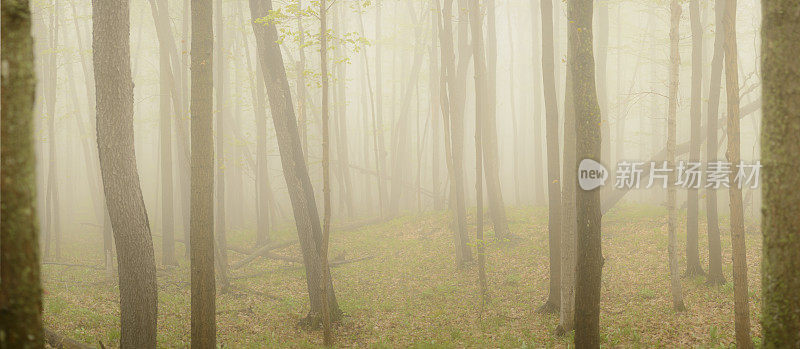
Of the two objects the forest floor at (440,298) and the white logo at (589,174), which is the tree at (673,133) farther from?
the white logo at (589,174)

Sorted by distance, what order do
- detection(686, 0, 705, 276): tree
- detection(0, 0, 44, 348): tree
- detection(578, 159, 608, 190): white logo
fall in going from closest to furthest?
detection(0, 0, 44, 348): tree → detection(578, 159, 608, 190): white logo → detection(686, 0, 705, 276): tree

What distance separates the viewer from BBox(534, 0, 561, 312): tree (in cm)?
1045

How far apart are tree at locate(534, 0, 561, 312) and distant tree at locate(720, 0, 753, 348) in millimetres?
3165

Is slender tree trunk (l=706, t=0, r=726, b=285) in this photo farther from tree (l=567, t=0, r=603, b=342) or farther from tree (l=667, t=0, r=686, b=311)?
tree (l=567, t=0, r=603, b=342)

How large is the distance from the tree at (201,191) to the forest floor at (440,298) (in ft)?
7.41

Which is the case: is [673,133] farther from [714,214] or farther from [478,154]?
[478,154]

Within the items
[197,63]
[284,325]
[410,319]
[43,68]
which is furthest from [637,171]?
[43,68]

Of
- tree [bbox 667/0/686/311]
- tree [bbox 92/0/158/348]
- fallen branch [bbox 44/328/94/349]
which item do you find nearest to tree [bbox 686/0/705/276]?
tree [bbox 667/0/686/311]

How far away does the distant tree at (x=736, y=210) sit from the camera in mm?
7766

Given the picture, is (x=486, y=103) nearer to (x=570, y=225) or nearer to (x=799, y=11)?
(x=570, y=225)

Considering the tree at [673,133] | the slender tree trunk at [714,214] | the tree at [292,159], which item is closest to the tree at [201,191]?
the tree at [292,159]

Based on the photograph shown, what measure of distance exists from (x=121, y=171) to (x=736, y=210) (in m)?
→ 10.5

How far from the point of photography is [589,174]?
21.0 ft

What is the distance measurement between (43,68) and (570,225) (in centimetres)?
2496
